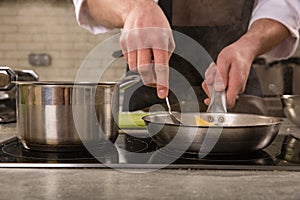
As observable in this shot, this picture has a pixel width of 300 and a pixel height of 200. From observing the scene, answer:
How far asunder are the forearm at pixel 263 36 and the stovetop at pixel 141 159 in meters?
0.51

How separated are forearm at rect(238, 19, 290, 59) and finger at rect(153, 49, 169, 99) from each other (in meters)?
0.50

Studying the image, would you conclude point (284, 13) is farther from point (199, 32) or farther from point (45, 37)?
point (45, 37)

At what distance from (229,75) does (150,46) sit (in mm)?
352

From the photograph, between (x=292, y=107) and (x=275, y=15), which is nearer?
(x=292, y=107)

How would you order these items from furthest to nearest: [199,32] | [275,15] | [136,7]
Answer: [199,32] → [275,15] → [136,7]

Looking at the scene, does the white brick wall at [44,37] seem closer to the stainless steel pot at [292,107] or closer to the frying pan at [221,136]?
the stainless steel pot at [292,107]

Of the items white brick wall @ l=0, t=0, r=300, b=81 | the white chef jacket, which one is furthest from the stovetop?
white brick wall @ l=0, t=0, r=300, b=81

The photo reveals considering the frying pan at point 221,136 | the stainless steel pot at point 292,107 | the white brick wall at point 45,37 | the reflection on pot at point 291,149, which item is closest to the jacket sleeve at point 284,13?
the stainless steel pot at point 292,107

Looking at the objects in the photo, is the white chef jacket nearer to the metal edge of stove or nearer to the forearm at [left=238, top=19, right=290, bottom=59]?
the forearm at [left=238, top=19, right=290, bottom=59]

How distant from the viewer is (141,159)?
2.47 feet

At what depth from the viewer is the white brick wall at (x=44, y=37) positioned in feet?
12.0

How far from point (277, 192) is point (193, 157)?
0.72 feet

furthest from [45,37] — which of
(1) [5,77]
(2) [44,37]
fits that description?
(1) [5,77]

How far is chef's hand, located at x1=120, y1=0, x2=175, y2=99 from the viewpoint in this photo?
2.84 feet
